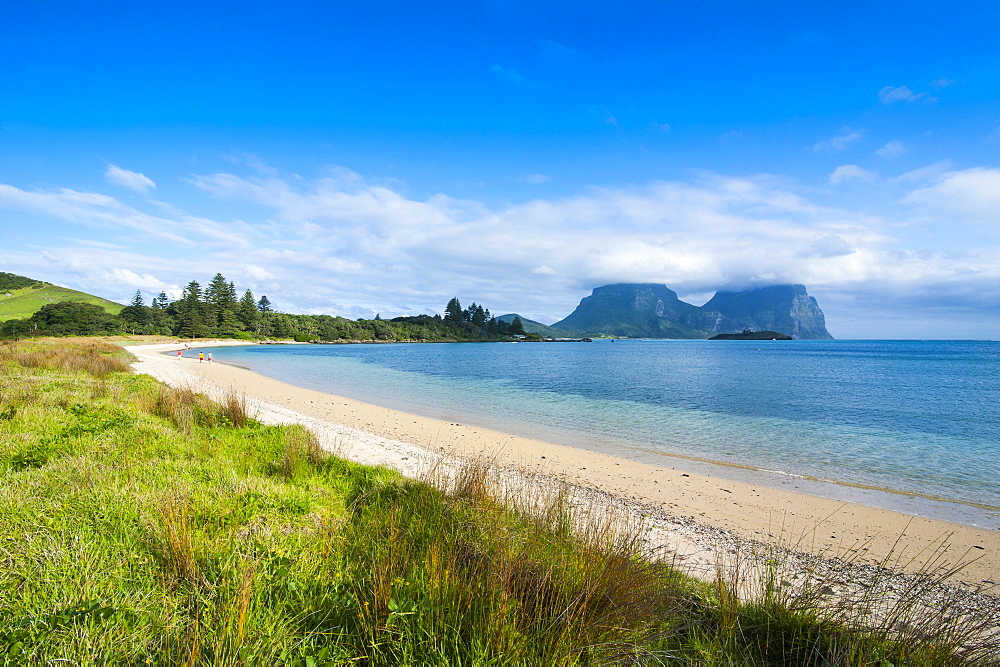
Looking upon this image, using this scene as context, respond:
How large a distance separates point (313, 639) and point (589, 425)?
50.5 ft

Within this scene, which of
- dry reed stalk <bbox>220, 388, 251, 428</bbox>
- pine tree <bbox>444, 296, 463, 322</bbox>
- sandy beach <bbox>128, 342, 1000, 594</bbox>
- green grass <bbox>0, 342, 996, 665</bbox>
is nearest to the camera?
green grass <bbox>0, 342, 996, 665</bbox>

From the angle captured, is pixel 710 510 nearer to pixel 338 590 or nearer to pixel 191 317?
pixel 338 590

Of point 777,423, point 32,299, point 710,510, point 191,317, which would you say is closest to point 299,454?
point 710,510

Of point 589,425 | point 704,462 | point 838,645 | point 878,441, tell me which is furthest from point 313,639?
point 878,441

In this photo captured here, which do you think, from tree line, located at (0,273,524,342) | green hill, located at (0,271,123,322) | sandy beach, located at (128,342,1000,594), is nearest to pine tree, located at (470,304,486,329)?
tree line, located at (0,273,524,342)

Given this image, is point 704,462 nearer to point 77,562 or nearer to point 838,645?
point 838,645

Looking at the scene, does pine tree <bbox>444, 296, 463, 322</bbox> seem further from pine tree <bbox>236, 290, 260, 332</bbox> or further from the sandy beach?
the sandy beach

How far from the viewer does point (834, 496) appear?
31.4 feet

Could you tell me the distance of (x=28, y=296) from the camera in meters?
118

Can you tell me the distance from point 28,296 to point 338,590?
17237 centimetres

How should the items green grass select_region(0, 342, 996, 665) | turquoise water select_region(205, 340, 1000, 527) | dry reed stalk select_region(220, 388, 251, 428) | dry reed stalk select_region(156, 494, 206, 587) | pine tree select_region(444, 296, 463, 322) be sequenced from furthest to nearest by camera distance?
pine tree select_region(444, 296, 463, 322) → turquoise water select_region(205, 340, 1000, 527) → dry reed stalk select_region(220, 388, 251, 428) → dry reed stalk select_region(156, 494, 206, 587) → green grass select_region(0, 342, 996, 665)

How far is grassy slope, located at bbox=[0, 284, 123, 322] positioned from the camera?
10119 cm

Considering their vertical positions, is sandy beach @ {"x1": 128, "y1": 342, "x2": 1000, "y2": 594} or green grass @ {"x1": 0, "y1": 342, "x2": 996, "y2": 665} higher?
green grass @ {"x1": 0, "y1": 342, "x2": 996, "y2": 665}

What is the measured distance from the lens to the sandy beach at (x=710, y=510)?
6645mm
